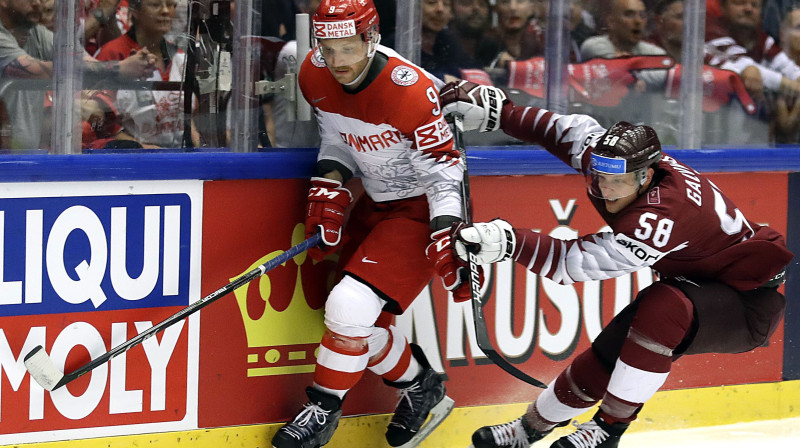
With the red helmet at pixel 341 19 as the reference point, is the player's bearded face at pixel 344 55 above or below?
below

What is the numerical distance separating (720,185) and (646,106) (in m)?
0.38

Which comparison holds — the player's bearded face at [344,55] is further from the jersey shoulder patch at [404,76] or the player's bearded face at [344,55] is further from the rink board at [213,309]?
the rink board at [213,309]

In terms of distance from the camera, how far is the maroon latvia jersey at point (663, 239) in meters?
3.02

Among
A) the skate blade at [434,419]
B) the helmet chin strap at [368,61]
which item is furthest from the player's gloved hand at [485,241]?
the skate blade at [434,419]

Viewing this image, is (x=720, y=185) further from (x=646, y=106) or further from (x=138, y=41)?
(x=138, y=41)

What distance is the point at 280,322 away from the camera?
11.1 feet

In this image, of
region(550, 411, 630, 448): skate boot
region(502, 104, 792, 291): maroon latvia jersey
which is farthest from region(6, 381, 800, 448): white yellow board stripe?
region(502, 104, 792, 291): maroon latvia jersey

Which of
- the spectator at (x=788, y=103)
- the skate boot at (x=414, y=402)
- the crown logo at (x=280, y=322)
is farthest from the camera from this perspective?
the spectator at (x=788, y=103)

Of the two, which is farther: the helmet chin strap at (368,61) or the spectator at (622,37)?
the spectator at (622,37)

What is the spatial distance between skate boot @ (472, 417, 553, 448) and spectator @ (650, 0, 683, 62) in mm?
1388

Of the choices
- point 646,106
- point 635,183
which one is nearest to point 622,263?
point 635,183

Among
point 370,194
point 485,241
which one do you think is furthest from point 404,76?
point 485,241

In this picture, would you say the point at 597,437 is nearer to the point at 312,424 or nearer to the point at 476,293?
the point at 476,293

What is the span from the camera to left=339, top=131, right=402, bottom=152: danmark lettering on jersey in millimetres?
3176
